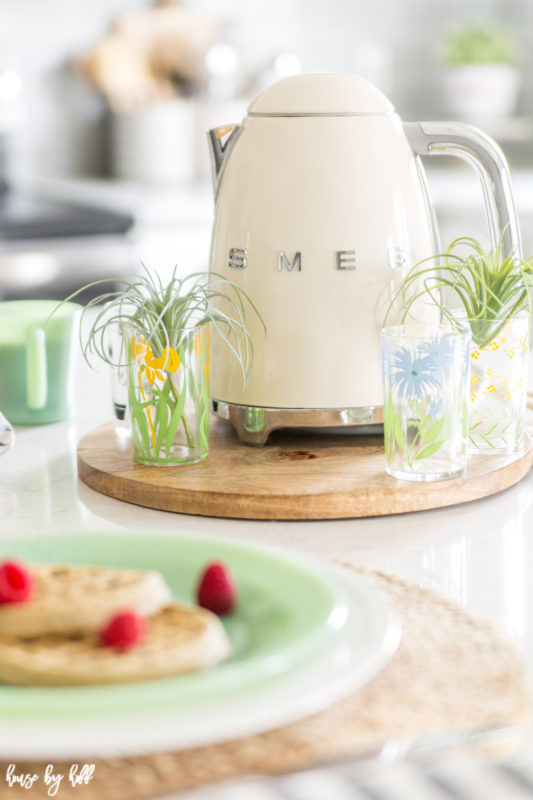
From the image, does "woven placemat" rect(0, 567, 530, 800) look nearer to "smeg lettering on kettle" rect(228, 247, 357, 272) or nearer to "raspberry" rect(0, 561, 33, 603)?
"raspberry" rect(0, 561, 33, 603)

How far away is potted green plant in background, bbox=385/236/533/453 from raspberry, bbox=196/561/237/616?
32cm

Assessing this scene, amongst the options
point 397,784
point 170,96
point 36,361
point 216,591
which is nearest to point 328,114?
point 36,361

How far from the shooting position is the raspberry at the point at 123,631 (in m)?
0.44

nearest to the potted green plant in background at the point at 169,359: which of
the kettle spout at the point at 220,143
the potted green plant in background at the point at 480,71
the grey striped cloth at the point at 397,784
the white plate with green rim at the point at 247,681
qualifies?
the kettle spout at the point at 220,143

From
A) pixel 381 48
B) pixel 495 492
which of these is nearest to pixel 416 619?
pixel 495 492

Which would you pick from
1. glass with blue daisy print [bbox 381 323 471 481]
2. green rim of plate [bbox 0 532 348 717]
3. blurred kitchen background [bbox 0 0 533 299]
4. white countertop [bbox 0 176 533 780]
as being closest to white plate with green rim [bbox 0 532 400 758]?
green rim of plate [bbox 0 532 348 717]

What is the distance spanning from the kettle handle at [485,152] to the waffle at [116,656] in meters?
0.49

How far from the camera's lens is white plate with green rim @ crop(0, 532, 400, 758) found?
390 mm

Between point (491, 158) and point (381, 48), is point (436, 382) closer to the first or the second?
point (491, 158)

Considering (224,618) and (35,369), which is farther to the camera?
(35,369)

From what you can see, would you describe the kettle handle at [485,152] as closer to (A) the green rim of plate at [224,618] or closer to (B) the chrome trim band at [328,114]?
(B) the chrome trim band at [328,114]

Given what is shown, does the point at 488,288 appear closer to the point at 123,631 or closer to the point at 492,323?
the point at 492,323

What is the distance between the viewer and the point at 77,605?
464 mm

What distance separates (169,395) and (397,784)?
0.43 meters
